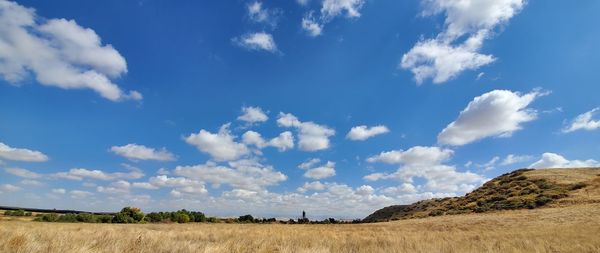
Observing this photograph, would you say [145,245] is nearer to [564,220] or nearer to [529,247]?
[529,247]

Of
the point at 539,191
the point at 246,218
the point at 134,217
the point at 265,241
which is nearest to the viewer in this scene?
the point at 265,241

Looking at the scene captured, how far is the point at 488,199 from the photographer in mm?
69875

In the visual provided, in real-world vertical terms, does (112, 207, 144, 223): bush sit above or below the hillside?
below

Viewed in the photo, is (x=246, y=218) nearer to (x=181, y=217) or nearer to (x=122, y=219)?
(x=181, y=217)

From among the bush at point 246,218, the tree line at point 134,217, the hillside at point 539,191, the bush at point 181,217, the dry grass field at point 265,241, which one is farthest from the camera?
the bush at point 246,218

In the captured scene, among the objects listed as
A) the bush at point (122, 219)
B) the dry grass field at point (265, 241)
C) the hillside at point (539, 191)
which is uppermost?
the hillside at point (539, 191)

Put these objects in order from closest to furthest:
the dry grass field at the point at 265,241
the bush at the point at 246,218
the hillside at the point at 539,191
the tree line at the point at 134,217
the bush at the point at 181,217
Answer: the dry grass field at the point at 265,241 < the hillside at the point at 539,191 < the tree line at the point at 134,217 < the bush at the point at 181,217 < the bush at the point at 246,218

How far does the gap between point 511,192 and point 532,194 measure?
823 cm

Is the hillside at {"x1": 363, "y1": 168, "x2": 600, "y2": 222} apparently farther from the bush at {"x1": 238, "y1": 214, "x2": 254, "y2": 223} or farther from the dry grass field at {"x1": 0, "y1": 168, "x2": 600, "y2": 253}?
the bush at {"x1": 238, "y1": 214, "x2": 254, "y2": 223}

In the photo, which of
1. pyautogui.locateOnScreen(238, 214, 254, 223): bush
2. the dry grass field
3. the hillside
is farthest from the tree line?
the dry grass field

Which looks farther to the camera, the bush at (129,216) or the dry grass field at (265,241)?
the bush at (129,216)

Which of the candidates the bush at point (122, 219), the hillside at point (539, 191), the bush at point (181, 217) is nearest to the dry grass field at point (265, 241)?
the hillside at point (539, 191)

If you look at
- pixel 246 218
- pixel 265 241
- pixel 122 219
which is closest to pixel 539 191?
pixel 246 218

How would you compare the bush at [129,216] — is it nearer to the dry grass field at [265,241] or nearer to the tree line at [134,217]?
the tree line at [134,217]
